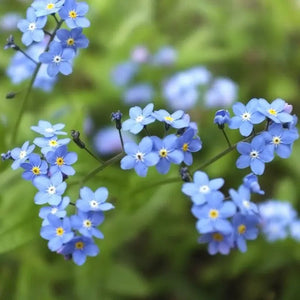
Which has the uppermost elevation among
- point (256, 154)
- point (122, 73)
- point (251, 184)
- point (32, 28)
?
point (32, 28)

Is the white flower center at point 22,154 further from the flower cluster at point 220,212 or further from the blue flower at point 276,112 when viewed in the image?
the blue flower at point 276,112

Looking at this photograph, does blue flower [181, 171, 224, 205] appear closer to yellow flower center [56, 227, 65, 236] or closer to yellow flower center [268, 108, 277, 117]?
yellow flower center [268, 108, 277, 117]

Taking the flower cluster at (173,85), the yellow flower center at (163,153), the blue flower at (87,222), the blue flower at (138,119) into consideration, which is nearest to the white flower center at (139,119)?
the blue flower at (138,119)

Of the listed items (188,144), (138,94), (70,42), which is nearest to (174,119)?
(188,144)

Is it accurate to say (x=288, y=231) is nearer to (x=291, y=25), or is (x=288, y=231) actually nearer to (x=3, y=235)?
(x=3, y=235)

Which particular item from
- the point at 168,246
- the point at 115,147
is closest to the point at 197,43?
the point at 115,147

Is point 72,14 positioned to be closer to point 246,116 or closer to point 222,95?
point 246,116

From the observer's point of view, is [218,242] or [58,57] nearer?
[218,242]
